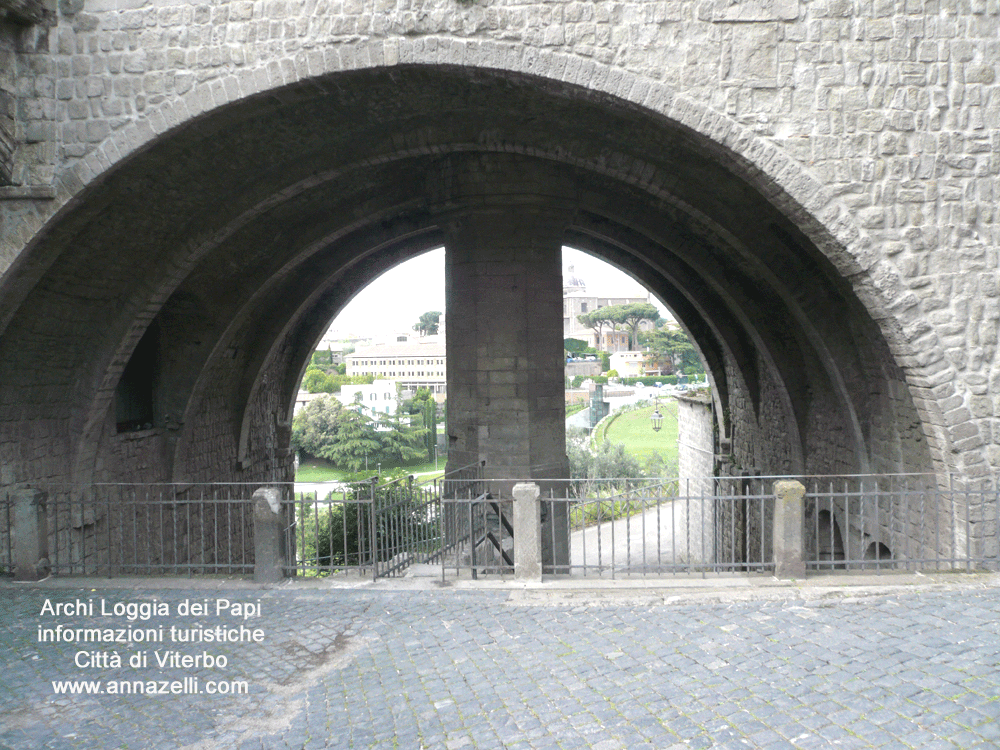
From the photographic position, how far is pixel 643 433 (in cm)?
5394

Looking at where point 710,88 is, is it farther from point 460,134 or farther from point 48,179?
point 48,179

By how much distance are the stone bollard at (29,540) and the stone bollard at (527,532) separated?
14.4 ft

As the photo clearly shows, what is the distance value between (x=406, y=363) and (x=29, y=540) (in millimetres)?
71774

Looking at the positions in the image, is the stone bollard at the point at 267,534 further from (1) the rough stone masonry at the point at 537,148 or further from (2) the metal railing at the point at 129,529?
(1) the rough stone masonry at the point at 537,148

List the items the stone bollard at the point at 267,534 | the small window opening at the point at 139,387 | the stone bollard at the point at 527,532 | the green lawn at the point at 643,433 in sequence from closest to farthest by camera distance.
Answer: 1. the stone bollard at the point at 527,532
2. the stone bollard at the point at 267,534
3. the small window opening at the point at 139,387
4. the green lawn at the point at 643,433

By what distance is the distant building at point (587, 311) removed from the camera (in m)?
95.2

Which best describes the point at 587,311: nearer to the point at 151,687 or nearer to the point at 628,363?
the point at 628,363

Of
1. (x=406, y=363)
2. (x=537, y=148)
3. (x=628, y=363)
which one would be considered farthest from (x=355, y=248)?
(x=628, y=363)

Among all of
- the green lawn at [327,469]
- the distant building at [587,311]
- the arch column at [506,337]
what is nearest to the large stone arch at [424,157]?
the arch column at [506,337]

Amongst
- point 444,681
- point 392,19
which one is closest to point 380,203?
point 392,19

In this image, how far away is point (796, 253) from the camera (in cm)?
952

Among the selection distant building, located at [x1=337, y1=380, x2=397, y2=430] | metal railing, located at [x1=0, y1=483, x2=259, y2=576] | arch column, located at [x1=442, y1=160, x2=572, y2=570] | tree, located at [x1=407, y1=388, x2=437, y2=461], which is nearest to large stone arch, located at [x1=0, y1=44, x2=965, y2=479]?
metal railing, located at [x1=0, y1=483, x2=259, y2=576]

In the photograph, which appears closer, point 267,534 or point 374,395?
point 267,534

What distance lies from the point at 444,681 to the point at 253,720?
3.72 feet
